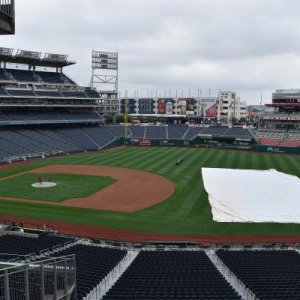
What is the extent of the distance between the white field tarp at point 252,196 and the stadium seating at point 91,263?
10840 mm

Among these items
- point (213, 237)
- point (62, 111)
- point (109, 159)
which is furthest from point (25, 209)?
point (62, 111)

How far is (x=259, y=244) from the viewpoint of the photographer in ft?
80.9

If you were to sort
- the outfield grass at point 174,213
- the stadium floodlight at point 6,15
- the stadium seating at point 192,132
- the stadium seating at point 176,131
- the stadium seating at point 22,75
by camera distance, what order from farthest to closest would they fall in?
1. the stadium seating at point 176,131
2. the stadium seating at point 192,132
3. the stadium seating at point 22,75
4. the outfield grass at point 174,213
5. the stadium floodlight at point 6,15

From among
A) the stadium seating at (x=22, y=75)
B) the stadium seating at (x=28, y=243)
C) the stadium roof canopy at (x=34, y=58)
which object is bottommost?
the stadium seating at (x=28, y=243)

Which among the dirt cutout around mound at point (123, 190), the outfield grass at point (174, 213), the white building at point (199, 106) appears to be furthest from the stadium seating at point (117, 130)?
the white building at point (199, 106)

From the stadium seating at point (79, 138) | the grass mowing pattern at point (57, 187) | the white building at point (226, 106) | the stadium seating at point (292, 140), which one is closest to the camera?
the grass mowing pattern at point (57, 187)

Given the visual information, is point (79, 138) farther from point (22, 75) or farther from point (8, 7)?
point (8, 7)

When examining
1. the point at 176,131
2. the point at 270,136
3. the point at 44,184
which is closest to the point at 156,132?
the point at 176,131

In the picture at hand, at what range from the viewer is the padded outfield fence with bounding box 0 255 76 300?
6.90 meters

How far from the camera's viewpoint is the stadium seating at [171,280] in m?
13.4

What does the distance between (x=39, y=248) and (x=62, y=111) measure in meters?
68.5

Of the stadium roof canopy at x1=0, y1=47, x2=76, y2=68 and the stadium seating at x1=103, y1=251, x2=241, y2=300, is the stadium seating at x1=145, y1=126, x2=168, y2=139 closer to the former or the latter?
the stadium roof canopy at x1=0, y1=47, x2=76, y2=68

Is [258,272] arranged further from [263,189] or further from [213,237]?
[263,189]

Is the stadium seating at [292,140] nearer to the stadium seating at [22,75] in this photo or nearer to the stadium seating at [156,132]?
the stadium seating at [156,132]
